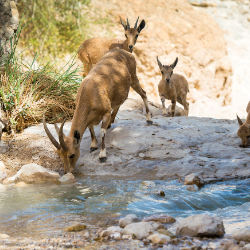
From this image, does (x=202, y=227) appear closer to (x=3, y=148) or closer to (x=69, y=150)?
(x=69, y=150)

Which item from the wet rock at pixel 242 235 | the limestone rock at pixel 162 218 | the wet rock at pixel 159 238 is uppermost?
the wet rock at pixel 242 235

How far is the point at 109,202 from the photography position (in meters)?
4.38

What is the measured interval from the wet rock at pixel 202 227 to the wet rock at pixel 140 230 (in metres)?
0.26

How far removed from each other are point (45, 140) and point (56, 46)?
892cm

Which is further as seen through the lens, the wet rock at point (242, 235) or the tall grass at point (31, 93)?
the tall grass at point (31, 93)

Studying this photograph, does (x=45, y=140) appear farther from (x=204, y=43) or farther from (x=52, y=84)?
(x=204, y=43)

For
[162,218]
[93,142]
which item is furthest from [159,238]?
[93,142]

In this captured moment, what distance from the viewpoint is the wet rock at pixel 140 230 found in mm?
3104

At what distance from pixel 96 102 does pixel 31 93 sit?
2192mm

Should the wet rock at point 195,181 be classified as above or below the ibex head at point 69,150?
above

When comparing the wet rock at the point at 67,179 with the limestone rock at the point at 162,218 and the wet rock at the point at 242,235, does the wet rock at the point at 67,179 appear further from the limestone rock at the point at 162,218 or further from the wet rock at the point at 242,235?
the wet rock at the point at 242,235

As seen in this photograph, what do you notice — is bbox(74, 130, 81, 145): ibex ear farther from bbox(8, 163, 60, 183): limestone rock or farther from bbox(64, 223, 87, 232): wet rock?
bbox(64, 223, 87, 232): wet rock

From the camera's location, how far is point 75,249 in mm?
2902

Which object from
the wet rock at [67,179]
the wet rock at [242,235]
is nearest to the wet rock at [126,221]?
the wet rock at [242,235]
